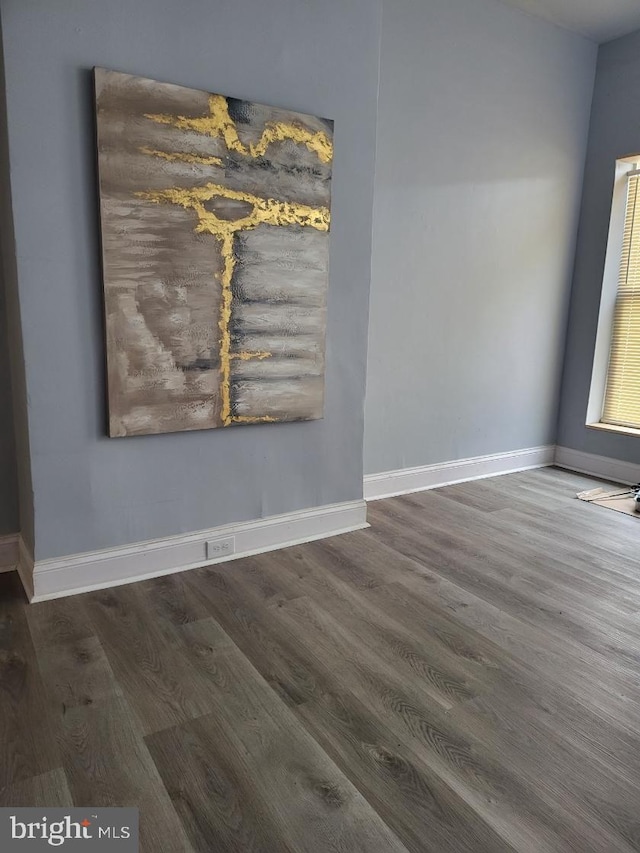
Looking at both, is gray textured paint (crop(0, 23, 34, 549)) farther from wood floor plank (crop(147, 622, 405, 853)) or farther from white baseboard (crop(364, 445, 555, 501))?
white baseboard (crop(364, 445, 555, 501))

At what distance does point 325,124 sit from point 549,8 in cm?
218

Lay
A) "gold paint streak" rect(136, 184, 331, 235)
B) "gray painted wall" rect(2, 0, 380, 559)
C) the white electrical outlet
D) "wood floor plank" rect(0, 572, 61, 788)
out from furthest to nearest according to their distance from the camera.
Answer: the white electrical outlet → "gold paint streak" rect(136, 184, 331, 235) → "gray painted wall" rect(2, 0, 380, 559) → "wood floor plank" rect(0, 572, 61, 788)

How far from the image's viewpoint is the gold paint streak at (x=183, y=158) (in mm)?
2268

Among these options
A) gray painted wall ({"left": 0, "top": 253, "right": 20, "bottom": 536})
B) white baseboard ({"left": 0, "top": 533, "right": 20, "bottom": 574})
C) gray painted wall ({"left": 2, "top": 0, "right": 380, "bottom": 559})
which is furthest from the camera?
white baseboard ({"left": 0, "top": 533, "right": 20, "bottom": 574})

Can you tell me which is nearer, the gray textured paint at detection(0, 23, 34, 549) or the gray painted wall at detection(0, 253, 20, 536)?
the gray textured paint at detection(0, 23, 34, 549)

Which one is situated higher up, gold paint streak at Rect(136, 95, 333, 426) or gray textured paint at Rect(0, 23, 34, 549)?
gold paint streak at Rect(136, 95, 333, 426)

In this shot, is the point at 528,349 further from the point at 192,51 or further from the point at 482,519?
the point at 192,51

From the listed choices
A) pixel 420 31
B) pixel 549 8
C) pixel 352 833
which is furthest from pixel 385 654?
pixel 549 8

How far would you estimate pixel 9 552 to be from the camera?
2605 mm

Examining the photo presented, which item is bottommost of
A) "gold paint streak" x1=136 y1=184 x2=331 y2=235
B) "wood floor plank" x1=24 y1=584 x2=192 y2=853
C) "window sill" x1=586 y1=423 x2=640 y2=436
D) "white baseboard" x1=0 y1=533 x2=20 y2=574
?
"wood floor plank" x1=24 y1=584 x2=192 y2=853

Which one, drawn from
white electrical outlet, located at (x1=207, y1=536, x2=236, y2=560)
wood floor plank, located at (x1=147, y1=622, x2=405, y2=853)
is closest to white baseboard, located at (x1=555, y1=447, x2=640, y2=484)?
white electrical outlet, located at (x1=207, y1=536, x2=236, y2=560)

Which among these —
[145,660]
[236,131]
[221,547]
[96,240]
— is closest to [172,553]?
[221,547]

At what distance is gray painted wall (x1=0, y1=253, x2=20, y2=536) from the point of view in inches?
97.1

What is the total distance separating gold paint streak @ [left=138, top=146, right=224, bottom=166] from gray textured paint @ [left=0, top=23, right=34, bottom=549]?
0.50 meters
